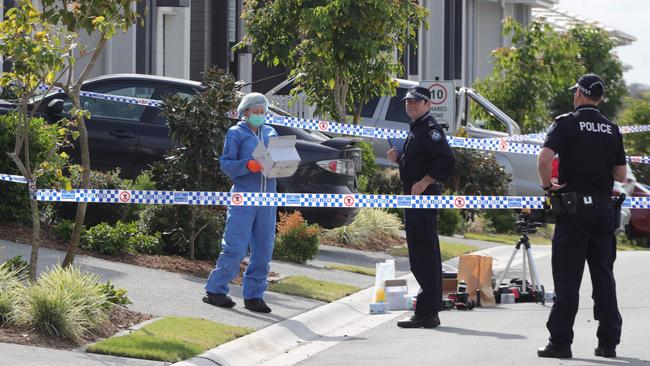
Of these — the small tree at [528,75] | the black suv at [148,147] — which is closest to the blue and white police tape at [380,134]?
the black suv at [148,147]

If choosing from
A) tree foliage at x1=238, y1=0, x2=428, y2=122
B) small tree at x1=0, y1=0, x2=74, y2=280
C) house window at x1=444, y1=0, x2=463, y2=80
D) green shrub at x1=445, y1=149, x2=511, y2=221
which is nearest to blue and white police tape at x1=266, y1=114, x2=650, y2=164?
tree foliage at x1=238, y1=0, x2=428, y2=122

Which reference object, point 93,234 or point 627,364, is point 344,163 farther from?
point 627,364

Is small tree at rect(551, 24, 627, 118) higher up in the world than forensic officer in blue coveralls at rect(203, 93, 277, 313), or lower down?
higher up

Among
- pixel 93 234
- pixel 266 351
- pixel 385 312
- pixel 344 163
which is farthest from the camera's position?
pixel 344 163

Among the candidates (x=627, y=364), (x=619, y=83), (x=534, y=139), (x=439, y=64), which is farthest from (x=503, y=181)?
(x=619, y=83)

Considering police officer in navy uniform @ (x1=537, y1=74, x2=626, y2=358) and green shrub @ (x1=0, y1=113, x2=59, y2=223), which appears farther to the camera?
green shrub @ (x1=0, y1=113, x2=59, y2=223)

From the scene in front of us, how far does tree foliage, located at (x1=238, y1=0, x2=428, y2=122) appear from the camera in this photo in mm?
16953

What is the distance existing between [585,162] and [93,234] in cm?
550

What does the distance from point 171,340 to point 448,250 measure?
790 centimetres

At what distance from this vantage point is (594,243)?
9070 millimetres

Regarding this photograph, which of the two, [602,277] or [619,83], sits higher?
[619,83]

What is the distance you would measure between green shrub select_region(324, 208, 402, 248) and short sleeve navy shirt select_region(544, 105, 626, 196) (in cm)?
712

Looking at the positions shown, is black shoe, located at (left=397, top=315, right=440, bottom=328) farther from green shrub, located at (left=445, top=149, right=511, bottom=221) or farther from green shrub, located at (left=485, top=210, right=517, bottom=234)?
green shrub, located at (left=485, top=210, right=517, bottom=234)

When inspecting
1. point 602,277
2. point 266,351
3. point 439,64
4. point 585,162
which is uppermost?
point 439,64
